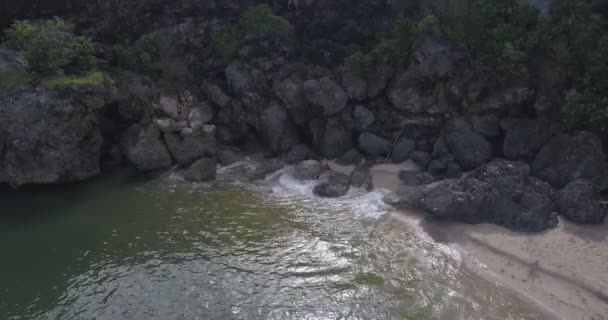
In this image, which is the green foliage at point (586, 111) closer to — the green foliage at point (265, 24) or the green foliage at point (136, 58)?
the green foliage at point (265, 24)

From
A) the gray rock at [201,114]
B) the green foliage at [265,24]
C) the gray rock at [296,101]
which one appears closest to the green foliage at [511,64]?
the gray rock at [296,101]

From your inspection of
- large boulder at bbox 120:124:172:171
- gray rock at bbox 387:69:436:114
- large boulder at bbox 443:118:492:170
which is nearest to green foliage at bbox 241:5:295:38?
gray rock at bbox 387:69:436:114

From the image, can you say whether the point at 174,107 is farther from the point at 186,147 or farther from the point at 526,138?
the point at 526,138

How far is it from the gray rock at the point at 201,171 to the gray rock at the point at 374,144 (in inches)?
347

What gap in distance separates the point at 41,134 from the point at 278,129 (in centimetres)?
1287

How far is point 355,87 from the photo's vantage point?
29344 millimetres

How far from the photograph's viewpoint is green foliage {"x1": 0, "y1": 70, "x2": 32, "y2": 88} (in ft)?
81.7

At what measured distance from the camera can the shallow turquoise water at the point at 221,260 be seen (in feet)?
55.8

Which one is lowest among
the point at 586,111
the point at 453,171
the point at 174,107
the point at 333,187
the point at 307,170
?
the point at 333,187

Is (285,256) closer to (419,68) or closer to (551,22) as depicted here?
(419,68)

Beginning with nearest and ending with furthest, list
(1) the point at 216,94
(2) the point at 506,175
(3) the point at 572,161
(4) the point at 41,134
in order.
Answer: (2) the point at 506,175
(3) the point at 572,161
(4) the point at 41,134
(1) the point at 216,94

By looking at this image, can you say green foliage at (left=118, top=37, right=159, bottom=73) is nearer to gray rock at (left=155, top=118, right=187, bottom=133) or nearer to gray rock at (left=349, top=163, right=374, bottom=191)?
gray rock at (left=155, top=118, right=187, bottom=133)

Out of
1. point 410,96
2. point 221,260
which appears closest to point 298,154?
point 410,96

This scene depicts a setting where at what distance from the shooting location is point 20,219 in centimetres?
2328
